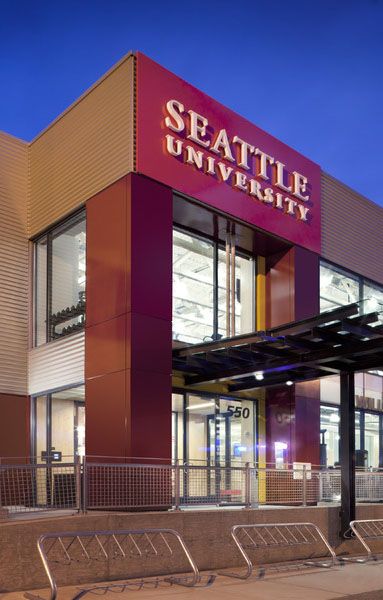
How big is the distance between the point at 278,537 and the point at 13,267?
1013 centimetres

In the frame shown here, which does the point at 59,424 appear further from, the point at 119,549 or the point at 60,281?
the point at 119,549

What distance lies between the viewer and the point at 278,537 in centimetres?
1462

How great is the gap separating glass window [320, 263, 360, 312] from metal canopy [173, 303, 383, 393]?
16.5 feet

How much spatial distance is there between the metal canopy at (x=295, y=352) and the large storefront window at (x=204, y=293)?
4.68ft

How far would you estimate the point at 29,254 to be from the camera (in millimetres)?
20000

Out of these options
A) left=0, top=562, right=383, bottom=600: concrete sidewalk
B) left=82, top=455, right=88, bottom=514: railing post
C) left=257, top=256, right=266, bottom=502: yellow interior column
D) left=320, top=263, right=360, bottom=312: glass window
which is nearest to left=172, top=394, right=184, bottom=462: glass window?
left=257, top=256, right=266, bottom=502: yellow interior column

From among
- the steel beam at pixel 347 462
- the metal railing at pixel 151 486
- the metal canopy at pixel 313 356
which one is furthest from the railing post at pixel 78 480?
the steel beam at pixel 347 462

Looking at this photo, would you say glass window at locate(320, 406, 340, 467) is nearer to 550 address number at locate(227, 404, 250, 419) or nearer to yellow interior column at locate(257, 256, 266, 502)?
yellow interior column at locate(257, 256, 266, 502)

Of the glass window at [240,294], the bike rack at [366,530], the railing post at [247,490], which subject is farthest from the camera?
the glass window at [240,294]

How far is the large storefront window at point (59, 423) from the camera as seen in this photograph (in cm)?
1839

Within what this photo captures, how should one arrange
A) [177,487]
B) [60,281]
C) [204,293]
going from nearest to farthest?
[177,487] < [60,281] < [204,293]

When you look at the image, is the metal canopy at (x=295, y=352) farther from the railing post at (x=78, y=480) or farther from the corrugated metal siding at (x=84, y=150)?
the railing post at (x=78, y=480)

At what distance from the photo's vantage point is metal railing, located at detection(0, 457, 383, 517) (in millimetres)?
12211

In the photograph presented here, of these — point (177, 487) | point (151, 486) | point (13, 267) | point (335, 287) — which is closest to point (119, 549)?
point (177, 487)
